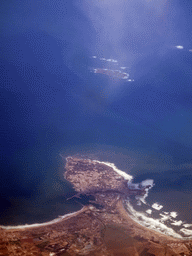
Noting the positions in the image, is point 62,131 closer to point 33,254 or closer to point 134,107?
point 134,107

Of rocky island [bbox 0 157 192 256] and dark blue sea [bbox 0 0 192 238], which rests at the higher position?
dark blue sea [bbox 0 0 192 238]

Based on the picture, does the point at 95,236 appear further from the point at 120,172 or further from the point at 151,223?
the point at 120,172

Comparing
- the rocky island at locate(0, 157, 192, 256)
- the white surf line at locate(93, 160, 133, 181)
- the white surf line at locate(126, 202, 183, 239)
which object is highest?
the white surf line at locate(93, 160, 133, 181)

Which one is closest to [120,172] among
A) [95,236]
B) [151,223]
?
[151,223]

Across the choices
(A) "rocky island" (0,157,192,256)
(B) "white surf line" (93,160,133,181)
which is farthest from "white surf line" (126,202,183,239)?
(B) "white surf line" (93,160,133,181)

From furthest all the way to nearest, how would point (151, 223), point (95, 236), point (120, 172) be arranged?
point (120, 172) → point (151, 223) → point (95, 236)

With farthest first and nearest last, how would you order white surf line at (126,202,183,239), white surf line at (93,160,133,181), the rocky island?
white surf line at (93,160,133,181)
white surf line at (126,202,183,239)
the rocky island

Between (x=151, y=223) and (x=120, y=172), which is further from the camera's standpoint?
(x=120, y=172)

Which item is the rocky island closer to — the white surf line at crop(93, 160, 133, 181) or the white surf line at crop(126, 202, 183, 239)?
the white surf line at crop(126, 202, 183, 239)

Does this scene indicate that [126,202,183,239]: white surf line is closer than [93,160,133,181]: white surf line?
Yes
